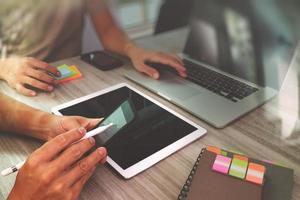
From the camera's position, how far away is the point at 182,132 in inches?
28.4

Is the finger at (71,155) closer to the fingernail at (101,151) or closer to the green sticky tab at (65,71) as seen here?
the fingernail at (101,151)

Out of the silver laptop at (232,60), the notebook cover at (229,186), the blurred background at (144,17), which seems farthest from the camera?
the blurred background at (144,17)

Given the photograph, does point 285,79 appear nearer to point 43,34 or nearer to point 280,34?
point 280,34

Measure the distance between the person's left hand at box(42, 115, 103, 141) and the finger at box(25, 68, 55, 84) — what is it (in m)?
0.24

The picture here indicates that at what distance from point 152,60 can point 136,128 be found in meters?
0.36

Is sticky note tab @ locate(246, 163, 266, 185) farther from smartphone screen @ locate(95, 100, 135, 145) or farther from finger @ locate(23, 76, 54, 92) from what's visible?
finger @ locate(23, 76, 54, 92)

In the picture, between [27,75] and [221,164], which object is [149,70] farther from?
[221,164]

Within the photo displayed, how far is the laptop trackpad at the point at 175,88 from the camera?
88 cm

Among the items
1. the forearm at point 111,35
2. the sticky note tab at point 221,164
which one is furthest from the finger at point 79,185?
the forearm at point 111,35

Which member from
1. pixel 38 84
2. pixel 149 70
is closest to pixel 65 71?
pixel 38 84

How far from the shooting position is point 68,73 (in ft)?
3.33

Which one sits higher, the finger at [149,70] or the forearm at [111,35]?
the forearm at [111,35]

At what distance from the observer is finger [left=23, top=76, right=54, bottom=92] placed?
92cm

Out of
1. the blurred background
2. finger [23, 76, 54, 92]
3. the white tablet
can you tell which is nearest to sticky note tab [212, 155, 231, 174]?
the white tablet
